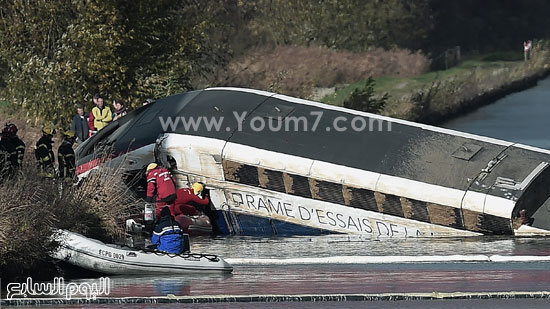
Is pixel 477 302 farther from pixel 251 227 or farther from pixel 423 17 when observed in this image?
pixel 423 17

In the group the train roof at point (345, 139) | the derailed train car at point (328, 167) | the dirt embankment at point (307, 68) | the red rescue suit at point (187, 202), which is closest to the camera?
the derailed train car at point (328, 167)

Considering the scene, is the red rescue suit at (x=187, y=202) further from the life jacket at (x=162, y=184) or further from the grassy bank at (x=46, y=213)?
the grassy bank at (x=46, y=213)

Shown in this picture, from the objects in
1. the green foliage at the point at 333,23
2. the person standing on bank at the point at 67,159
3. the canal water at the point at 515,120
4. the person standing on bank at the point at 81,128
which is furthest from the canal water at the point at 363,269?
the green foliage at the point at 333,23

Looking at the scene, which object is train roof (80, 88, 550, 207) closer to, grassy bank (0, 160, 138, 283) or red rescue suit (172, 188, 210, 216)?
red rescue suit (172, 188, 210, 216)

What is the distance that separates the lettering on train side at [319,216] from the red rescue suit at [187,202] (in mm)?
683

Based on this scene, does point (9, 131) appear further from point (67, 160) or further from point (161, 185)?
point (161, 185)

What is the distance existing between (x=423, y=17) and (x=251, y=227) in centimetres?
7695

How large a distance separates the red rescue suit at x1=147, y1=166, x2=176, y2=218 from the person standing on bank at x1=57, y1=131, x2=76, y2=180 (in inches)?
58.7

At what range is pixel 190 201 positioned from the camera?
80.8ft

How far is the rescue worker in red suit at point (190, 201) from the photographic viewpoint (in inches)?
967

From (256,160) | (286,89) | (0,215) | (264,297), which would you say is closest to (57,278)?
(0,215)

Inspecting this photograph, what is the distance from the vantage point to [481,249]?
840 inches

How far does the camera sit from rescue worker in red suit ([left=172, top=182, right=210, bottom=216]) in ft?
80.6

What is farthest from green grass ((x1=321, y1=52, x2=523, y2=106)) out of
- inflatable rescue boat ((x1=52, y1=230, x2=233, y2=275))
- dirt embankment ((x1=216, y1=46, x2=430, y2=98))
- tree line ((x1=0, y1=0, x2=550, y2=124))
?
inflatable rescue boat ((x1=52, y1=230, x2=233, y2=275))
